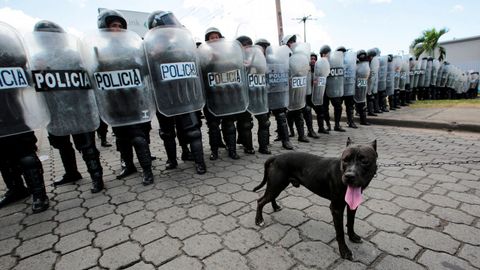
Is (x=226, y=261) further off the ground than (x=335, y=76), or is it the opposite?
(x=335, y=76)

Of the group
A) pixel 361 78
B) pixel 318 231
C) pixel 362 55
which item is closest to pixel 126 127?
pixel 318 231

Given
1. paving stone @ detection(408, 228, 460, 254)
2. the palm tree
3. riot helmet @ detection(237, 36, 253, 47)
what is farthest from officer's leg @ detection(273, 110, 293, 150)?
the palm tree

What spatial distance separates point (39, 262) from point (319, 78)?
16.6 feet

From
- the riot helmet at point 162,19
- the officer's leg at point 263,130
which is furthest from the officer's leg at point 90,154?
the officer's leg at point 263,130

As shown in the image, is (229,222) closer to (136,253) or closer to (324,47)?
(136,253)

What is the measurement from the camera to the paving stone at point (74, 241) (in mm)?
2102

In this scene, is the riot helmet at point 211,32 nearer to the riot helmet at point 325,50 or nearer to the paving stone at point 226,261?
the riot helmet at point 325,50

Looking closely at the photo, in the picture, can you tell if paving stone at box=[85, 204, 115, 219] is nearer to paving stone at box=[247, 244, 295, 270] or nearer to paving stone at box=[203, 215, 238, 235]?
paving stone at box=[203, 215, 238, 235]

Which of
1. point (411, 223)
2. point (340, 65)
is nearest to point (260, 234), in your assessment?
point (411, 223)

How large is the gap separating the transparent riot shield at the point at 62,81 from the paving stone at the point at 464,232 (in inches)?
139

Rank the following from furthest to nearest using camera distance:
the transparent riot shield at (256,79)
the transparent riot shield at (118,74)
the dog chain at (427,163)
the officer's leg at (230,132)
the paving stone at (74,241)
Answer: the officer's leg at (230,132) < the transparent riot shield at (256,79) < the dog chain at (427,163) < the transparent riot shield at (118,74) < the paving stone at (74,241)

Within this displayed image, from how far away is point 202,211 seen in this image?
102 inches

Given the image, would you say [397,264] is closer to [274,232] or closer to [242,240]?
[274,232]

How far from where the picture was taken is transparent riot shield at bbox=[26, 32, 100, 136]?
2605mm
